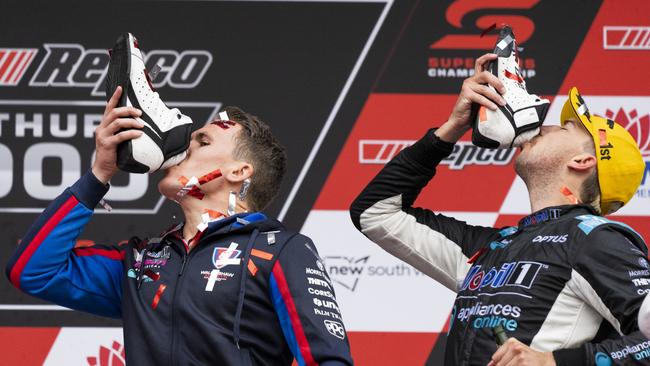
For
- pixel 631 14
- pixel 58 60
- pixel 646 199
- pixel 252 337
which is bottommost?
pixel 252 337

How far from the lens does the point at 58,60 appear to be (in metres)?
4.20

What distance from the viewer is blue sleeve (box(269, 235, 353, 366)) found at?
2744 mm

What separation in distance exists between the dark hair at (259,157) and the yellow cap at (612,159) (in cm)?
75

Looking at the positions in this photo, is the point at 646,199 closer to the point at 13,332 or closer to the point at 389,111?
the point at 389,111

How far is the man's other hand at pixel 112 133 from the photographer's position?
2.87 meters

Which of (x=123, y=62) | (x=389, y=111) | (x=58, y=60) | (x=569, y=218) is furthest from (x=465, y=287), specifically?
(x=58, y=60)

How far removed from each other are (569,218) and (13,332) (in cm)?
193

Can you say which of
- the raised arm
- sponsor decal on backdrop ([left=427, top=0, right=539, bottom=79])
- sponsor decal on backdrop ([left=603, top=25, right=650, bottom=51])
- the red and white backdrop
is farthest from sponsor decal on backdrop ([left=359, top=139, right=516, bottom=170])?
the raised arm

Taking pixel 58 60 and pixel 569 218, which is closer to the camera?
pixel 569 218

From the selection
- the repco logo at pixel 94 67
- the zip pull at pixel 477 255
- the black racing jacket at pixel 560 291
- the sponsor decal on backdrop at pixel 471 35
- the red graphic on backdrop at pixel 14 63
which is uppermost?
the red graphic on backdrop at pixel 14 63

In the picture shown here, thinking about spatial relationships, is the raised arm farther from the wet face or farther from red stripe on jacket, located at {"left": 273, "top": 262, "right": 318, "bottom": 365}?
red stripe on jacket, located at {"left": 273, "top": 262, "right": 318, "bottom": 365}

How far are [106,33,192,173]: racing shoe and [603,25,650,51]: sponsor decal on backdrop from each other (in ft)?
6.05

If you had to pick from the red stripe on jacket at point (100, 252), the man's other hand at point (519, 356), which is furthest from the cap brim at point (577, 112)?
the red stripe on jacket at point (100, 252)

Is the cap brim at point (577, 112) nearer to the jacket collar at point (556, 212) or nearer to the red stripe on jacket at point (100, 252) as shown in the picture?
the jacket collar at point (556, 212)
